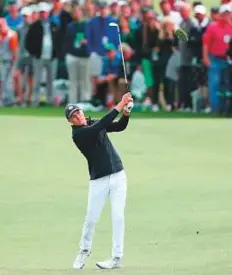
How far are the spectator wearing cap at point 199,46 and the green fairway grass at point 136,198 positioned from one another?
6.01 feet

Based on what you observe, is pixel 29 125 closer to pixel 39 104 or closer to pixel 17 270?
pixel 39 104

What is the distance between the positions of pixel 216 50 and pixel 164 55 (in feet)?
5.73

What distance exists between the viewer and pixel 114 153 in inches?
500

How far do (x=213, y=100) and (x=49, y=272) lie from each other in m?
14.5

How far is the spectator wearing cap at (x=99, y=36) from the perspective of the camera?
27.2 m

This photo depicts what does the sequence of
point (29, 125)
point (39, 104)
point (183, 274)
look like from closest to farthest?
point (183, 274) → point (29, 125) → point (39, 104)

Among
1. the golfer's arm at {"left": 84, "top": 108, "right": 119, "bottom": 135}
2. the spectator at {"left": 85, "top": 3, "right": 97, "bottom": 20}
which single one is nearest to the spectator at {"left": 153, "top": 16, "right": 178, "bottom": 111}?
the spectator at {"left": 85, "top": 3, "right": 97, "bottom": 20}

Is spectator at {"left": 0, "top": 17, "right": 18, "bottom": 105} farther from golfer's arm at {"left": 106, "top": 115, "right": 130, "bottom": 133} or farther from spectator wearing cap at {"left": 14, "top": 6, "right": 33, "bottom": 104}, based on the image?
golfer's arm at {"left": 106, "top": 115, "right": 130, "bottom": 133}

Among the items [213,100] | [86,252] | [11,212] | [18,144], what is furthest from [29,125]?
[86,252]

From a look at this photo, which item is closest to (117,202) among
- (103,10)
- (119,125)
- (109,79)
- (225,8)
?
(119,125)

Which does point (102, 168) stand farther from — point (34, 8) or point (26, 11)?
point (34, 8)

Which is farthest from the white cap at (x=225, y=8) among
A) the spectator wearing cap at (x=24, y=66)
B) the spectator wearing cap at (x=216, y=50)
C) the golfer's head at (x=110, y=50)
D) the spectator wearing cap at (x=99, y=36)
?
the spectator wearing cap at (x=24, y=66)

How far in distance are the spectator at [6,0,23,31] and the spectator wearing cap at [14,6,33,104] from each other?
0.52 ft

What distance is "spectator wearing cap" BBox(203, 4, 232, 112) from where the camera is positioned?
25703mm
